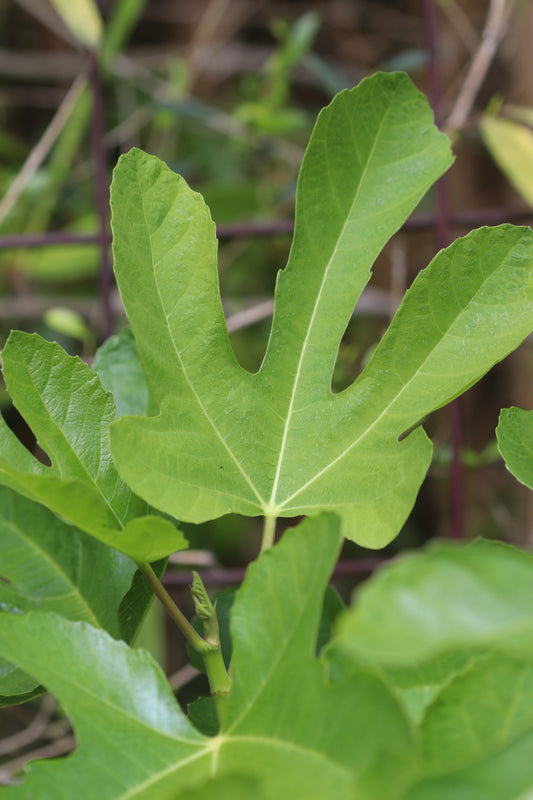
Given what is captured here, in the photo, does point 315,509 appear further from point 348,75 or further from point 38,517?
point 348,75

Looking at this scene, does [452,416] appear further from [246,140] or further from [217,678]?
[246,140]

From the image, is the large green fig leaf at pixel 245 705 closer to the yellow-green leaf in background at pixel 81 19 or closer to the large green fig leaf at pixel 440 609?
the large green fig leaf at pixel 440 609

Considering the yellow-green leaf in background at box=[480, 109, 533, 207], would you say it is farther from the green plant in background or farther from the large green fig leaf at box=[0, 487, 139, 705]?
the large green fig leaf at box=[0, 487, 139, 705]

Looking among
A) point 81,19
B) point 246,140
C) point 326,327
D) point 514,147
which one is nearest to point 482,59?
point 514,147

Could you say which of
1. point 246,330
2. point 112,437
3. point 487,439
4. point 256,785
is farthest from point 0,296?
point 256,785

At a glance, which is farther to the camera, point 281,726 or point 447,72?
point 447,72

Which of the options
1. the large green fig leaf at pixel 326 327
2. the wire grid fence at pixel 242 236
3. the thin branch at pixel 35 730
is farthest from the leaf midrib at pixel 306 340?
the thin branch at pixel 35 730

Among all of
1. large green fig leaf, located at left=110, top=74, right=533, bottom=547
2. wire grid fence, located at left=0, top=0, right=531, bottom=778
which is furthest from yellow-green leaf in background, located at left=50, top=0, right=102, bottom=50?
large green fig leaf, located at left=110, top=74, right=533, bottom=547
